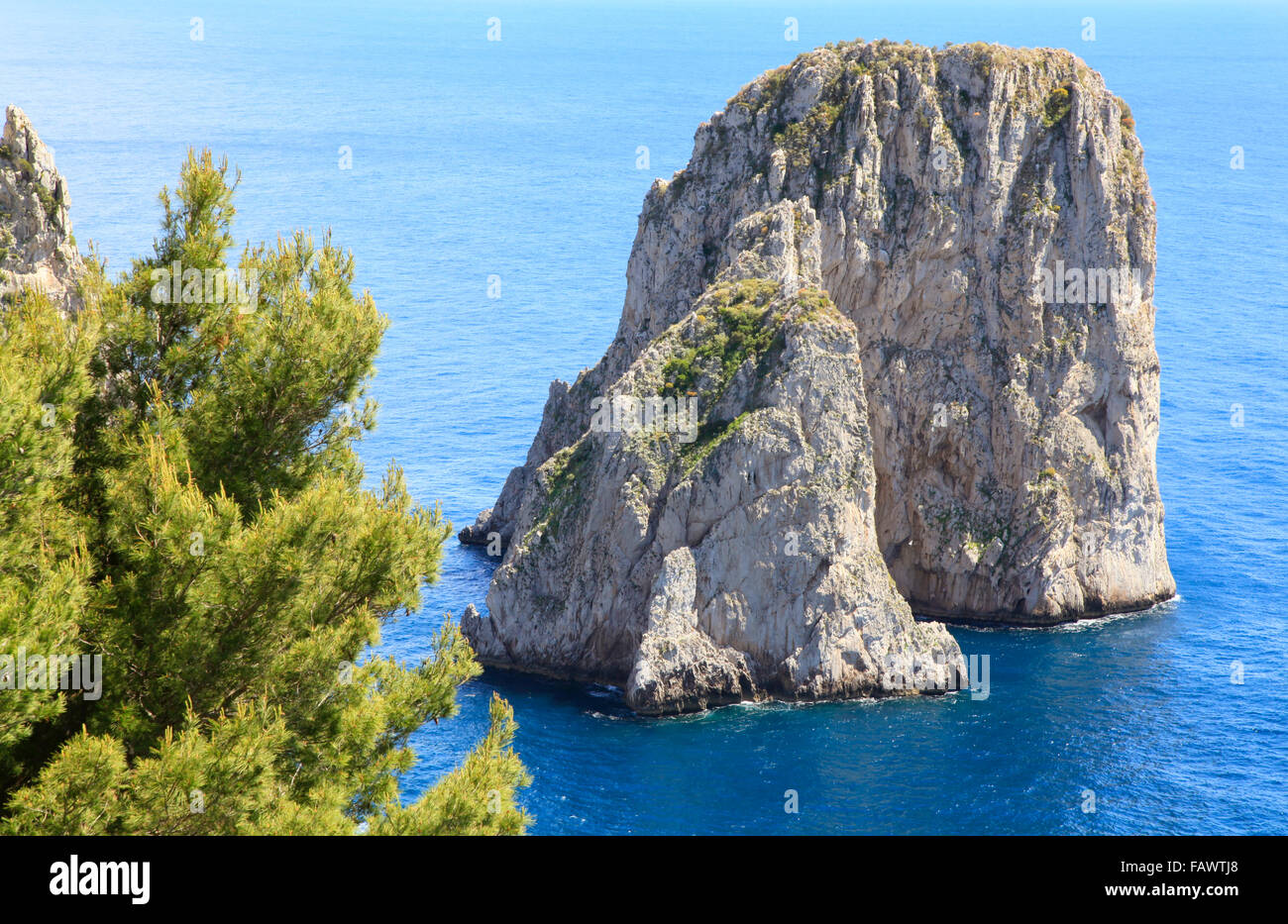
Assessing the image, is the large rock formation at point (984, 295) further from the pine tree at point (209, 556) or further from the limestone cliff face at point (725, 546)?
the pine tree at point (209, 556)

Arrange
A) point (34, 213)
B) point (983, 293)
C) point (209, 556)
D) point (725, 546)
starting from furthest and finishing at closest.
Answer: point (983, 293)
point (725, 546)
point (34, 213)
point (209, 556)

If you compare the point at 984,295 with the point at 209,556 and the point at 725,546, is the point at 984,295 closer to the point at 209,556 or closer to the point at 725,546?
the point at 725,546

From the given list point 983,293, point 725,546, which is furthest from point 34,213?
point 983,293

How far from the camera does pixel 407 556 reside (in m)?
24.8

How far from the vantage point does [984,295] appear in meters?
86.1

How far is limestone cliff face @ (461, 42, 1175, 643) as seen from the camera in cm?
8469

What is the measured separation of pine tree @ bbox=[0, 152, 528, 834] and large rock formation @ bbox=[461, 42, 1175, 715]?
61212mm

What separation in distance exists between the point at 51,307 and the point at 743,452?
51.3 meters

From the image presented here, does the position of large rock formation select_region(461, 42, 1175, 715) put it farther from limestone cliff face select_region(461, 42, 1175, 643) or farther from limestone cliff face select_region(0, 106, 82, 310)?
limestone cliff face select_region(0, 106, 82, 310)

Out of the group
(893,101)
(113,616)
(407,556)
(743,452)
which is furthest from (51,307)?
(893,101)

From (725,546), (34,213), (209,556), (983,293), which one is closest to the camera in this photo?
(209,556)

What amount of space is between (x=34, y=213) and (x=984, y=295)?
5885cm

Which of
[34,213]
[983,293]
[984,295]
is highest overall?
[34,213]

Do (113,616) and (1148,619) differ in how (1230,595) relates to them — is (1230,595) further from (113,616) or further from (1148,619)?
(113,616)
